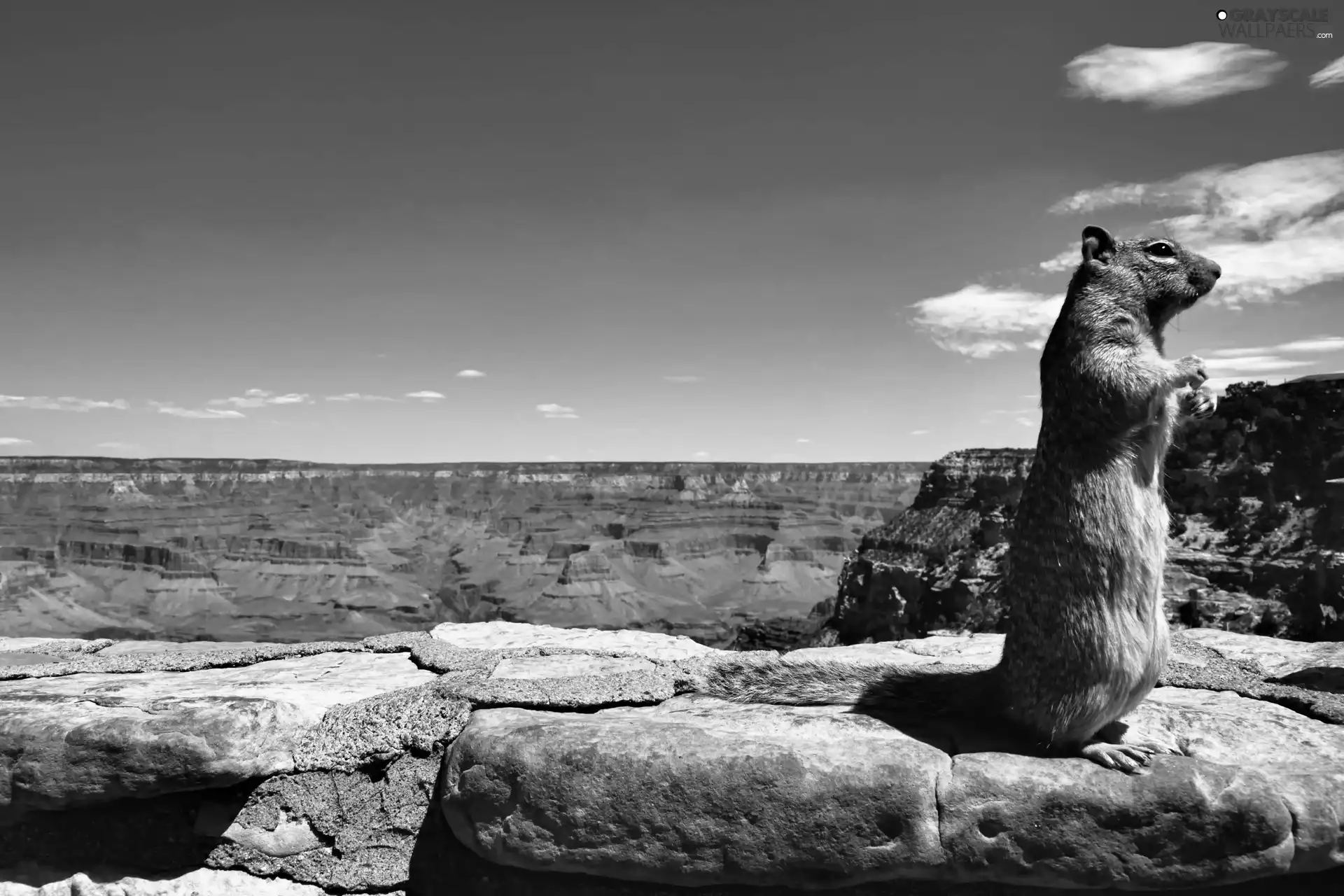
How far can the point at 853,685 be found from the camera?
312 centimetres

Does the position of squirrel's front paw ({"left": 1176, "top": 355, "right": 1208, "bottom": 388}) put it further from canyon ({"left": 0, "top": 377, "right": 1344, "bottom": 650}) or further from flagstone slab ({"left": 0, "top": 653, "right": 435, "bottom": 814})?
canyon ({"left": 0, "top": 377, "right": 1344, "bottom": 650})

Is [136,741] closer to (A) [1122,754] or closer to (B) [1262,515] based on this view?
(A) [1122,754]

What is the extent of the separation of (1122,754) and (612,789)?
1.67 meters

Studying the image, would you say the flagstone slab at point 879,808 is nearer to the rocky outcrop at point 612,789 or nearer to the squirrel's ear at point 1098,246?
the rocky outcrop at point 612,789

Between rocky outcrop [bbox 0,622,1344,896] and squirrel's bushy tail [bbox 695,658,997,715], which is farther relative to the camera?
squirrel's bushy tail [bbox 695,658,997,715]

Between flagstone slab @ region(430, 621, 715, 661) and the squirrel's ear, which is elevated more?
the squirrel's ear

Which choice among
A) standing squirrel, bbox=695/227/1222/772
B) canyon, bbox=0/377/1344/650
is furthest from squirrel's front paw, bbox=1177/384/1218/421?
canyon, bbox=0/377/1344/650

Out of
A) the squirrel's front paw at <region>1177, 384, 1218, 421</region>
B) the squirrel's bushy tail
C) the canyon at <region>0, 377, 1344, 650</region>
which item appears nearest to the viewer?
the squirrel's front paw at <region>1177, 384, 1218, 421</region>

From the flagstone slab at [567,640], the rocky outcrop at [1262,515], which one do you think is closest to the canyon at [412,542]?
the rocky outcrop at [1262,515]

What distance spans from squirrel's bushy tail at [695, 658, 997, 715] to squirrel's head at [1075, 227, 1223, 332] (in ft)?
4.81

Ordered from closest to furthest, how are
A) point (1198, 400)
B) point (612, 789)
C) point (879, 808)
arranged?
point (879, 808) → point (612, 789) → point (1198, 400)

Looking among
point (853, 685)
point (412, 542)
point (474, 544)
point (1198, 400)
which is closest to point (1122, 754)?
point (853, 685)

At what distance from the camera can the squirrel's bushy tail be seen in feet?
9.72

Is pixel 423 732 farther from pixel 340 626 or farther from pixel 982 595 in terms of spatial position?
pixel 340 626
